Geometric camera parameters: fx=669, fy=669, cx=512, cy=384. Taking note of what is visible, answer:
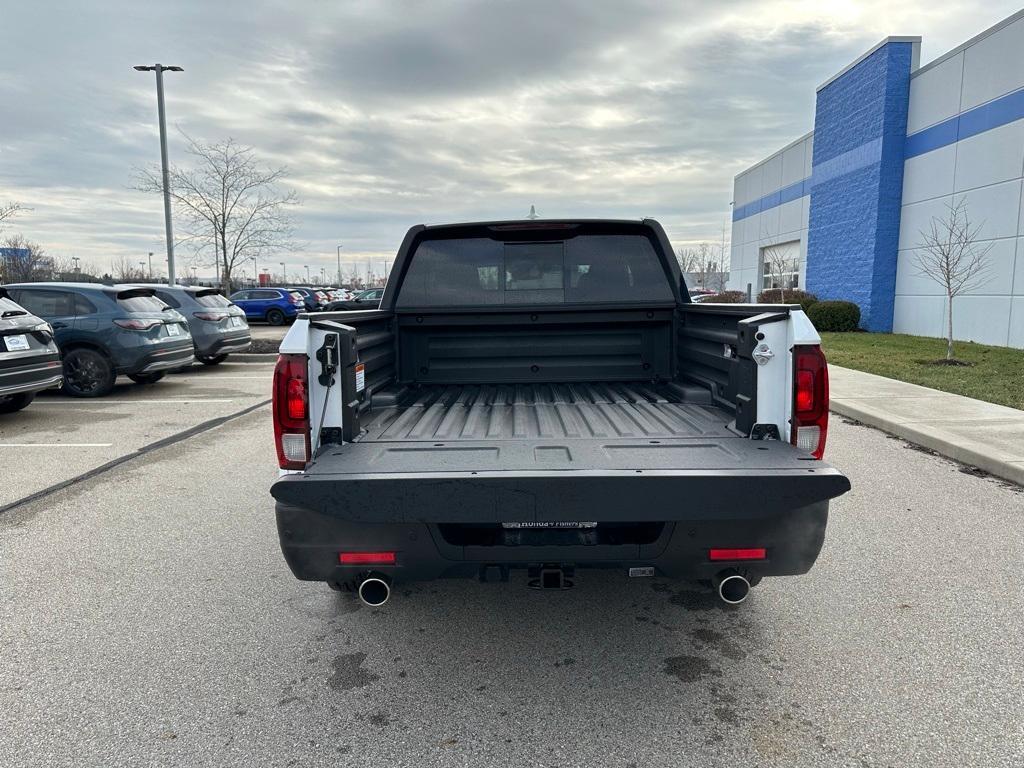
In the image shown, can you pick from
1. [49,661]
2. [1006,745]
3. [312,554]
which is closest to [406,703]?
[312,554]

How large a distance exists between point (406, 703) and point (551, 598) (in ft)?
3.72

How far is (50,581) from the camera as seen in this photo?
12.6 ft

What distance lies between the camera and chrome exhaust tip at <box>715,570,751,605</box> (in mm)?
2727

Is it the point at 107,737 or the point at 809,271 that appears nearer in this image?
the point at 107,737

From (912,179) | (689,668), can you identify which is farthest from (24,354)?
(912,179)

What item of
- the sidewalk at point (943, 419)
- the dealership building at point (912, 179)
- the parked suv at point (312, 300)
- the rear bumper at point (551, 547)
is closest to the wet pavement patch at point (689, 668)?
the rear bumper at point (551, 547)

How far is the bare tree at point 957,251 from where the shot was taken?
52.5ft

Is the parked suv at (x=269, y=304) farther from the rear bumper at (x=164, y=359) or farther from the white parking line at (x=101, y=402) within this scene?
the white parking line at (x=101, y=402)

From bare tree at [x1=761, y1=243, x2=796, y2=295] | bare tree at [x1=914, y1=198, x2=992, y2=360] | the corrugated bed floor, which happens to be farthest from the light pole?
bare tree at [x1=761, y1=243, x2=796, y2=295]

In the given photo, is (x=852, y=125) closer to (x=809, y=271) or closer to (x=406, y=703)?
(x=809, y=271)

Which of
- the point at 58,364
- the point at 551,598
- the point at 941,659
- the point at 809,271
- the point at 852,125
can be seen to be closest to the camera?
the point at 941,659

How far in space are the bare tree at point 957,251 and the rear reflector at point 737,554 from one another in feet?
50.0

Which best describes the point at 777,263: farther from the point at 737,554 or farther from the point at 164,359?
the point at 737,554

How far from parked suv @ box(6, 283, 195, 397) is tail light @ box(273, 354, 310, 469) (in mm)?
8471
